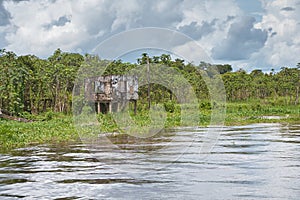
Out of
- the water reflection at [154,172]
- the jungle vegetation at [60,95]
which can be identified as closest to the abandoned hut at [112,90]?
the jungle vegetation at [60,95]

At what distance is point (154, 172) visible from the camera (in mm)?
10328

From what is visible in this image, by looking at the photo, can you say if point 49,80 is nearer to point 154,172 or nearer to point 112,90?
point 112,90

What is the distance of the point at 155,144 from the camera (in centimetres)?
1617

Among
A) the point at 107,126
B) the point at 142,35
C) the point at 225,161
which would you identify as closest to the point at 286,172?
the point at 225,161

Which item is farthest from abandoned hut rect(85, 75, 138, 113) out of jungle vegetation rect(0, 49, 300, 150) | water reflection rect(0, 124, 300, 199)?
water reflection rect(0, 124, 300, 199)

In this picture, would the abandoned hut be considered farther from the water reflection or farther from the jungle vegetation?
the water reflection

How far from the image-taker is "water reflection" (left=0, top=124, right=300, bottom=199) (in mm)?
8312

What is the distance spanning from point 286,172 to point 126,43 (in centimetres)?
485

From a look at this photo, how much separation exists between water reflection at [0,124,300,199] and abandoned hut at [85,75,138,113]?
45.3ft

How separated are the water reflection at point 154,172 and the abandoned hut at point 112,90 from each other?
13804mm

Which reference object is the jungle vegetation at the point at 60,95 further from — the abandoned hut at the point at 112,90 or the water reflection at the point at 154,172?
the water reflection at the point at 154,172

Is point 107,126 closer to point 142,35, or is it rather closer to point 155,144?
point 155,144

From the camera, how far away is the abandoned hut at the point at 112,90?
2953cm

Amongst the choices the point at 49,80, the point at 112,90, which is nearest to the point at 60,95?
the point at 49,80
